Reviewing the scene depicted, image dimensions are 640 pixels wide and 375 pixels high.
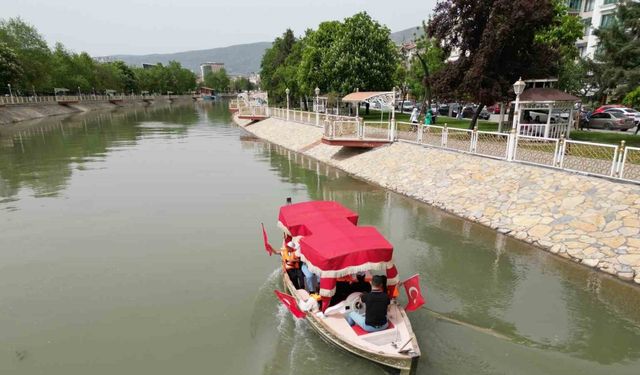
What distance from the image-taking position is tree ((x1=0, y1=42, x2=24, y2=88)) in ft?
183

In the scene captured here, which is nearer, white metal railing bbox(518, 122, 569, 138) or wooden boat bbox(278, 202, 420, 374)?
wooden boat bbox(278, 202, 420, 374)

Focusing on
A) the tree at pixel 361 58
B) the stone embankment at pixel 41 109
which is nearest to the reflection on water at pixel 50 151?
the stone embankment at pixel 41 109

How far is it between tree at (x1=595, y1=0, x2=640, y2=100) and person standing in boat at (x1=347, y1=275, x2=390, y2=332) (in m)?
18.0

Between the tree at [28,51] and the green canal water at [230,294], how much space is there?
6147 centimetres

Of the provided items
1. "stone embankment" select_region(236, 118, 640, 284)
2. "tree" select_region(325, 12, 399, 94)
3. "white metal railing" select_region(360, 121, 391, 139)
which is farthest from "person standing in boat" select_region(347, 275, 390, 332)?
"tree" select_region(325, 12, 399, 94)

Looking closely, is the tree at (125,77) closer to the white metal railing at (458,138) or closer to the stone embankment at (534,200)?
the white metal railing at (458,138)

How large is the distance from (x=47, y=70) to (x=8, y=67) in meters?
15.9

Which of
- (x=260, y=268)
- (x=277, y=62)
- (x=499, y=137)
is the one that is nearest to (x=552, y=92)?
(x=499, y=137)

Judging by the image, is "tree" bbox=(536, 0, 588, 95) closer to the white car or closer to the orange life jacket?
the white car

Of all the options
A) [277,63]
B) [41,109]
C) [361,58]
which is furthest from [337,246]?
[41,109]

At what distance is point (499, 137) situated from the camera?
1634 cm

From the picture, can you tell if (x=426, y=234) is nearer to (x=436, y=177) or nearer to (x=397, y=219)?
(x=397, y=219)

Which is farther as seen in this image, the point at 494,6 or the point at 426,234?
the point at 494,6

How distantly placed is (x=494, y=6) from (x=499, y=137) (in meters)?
9.06
